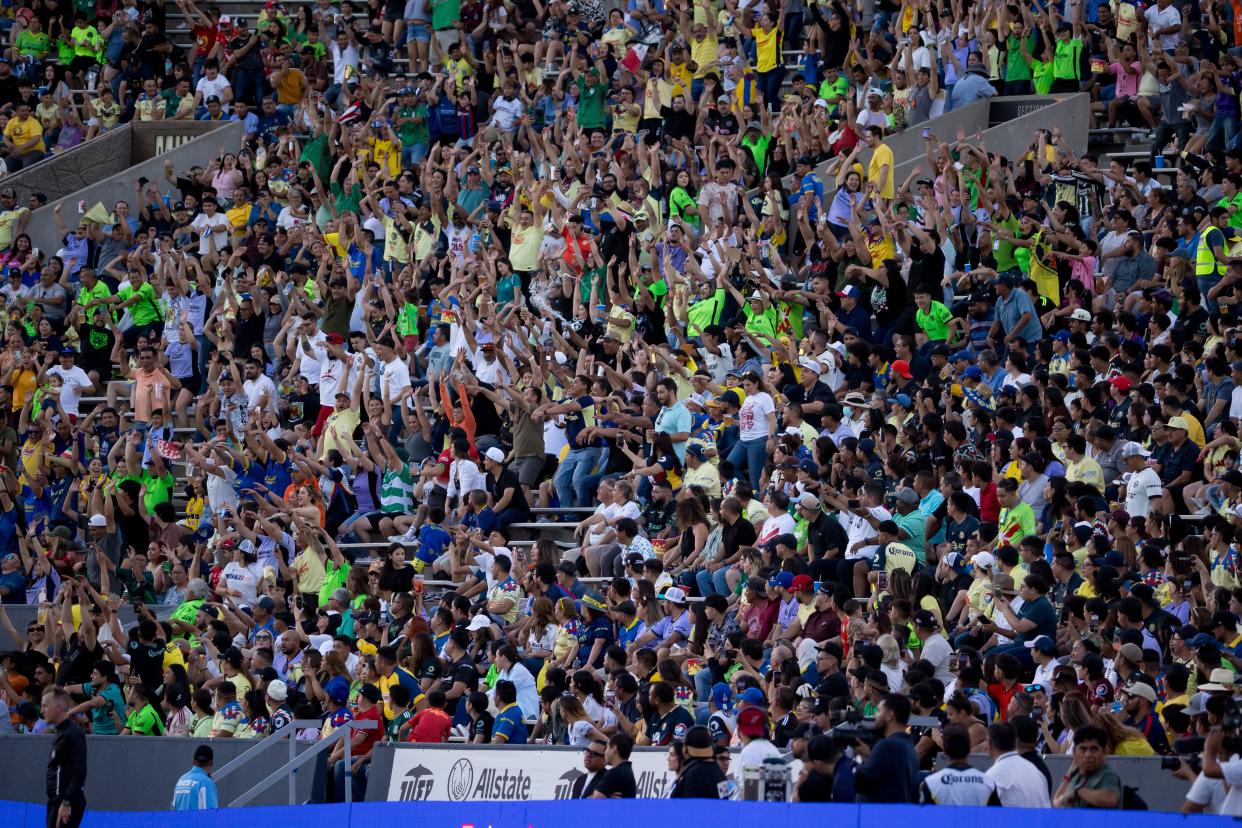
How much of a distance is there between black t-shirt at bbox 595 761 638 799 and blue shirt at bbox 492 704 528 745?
2.21m

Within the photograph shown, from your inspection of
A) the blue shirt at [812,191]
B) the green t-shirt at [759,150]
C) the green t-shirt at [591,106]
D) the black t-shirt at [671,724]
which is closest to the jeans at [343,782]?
the black t-shirt at [671,724]

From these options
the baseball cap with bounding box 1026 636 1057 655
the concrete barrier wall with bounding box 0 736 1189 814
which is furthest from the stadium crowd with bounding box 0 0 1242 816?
the concrete barrier wall with bounding box 0 736 1189 814

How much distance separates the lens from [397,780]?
13.7 metres

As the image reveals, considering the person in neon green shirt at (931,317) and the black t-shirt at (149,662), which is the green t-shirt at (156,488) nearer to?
the black t-shirt at (149,662)

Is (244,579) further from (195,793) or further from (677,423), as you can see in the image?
(195,793)

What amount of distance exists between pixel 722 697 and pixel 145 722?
534 cm

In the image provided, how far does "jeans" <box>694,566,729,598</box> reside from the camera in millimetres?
15828

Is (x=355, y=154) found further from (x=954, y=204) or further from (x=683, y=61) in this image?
(x=954, y=204)

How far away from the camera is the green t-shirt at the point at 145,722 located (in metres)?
16.2

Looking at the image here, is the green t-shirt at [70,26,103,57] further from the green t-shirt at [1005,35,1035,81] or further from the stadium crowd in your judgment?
the green t-shirt at [1005,35,1035,81]

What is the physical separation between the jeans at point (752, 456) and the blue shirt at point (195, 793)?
5.79 metres

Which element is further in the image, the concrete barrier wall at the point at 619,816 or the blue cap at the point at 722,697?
the blue cap at the point at 722,697

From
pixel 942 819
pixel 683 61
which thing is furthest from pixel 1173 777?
pixel 683 61

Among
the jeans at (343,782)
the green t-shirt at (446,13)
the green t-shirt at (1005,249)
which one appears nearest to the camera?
the jeans at (343,782)
